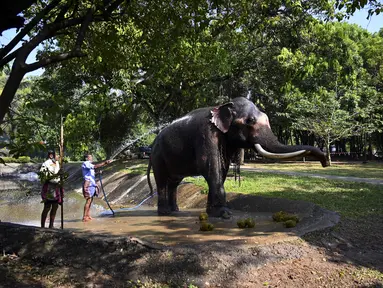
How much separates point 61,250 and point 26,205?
10.7m

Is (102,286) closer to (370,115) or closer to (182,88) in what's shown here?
(182,88)

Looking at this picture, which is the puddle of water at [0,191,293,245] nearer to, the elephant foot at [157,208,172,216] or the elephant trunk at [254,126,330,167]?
the elephant foot at [157,208,172,216]

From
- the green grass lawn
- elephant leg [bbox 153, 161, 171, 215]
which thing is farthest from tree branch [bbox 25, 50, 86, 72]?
the green grass lawn

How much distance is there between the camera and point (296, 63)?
13.1 m

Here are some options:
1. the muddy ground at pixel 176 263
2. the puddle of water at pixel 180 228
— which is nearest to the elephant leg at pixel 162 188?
the puddle of water at pixel 180 228

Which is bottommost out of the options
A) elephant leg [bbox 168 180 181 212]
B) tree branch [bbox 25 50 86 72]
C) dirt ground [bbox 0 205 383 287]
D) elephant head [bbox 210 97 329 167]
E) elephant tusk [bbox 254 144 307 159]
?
dirt ground [bbox 0 205 383 287]

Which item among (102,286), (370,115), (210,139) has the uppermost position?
(370,115)

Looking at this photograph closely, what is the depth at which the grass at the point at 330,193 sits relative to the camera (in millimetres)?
8434

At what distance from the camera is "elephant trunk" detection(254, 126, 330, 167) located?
7.25m

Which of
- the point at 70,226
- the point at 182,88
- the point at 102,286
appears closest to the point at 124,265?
the point at 102,286

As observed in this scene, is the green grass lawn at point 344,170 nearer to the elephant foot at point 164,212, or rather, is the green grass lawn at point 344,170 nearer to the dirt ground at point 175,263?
the elephant foot at point 164,212

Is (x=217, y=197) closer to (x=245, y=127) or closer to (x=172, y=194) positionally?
(x=245, y=127)

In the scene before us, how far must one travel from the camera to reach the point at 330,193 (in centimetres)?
1070

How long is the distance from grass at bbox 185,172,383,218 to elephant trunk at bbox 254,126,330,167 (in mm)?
1351
